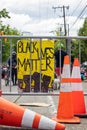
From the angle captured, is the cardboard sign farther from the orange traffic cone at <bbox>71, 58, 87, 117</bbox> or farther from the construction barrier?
the construction barrier

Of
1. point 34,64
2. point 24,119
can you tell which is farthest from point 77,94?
point 24,119

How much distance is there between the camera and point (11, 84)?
1162 cm

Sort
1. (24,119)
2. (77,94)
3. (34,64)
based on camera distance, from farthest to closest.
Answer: (34,64), (77,94), (24,119)

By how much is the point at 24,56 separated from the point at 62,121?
3.36 meters

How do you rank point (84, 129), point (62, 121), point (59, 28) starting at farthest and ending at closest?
point (59, 28) → point (62, 121) → point (84, 129)

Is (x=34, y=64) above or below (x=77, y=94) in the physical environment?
above

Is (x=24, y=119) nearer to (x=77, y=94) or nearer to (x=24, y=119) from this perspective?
(x=24, y=119)

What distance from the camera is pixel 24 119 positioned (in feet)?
23.4

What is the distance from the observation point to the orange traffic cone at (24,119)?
708 centimetres

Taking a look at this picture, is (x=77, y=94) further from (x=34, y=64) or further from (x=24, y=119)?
(x=24, y=119)

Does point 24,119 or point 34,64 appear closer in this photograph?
point 24,119

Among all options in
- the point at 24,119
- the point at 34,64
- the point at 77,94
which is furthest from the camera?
the point at 34,64

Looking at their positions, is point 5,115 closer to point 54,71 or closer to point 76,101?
point 76,101

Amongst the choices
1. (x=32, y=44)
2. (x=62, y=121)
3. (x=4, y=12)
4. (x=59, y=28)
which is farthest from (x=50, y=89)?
(x=59, y=28)
